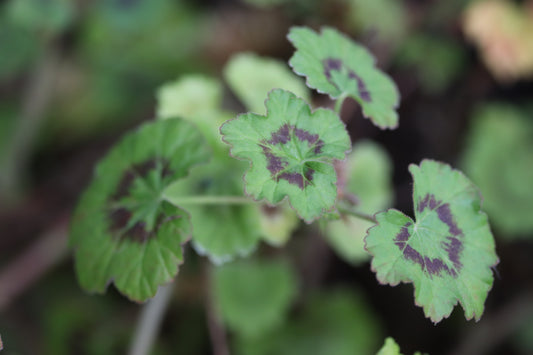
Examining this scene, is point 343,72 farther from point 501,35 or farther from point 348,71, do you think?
point 501,35

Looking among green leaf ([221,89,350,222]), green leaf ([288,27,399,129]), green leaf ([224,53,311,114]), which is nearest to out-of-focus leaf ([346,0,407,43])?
green leaf ([224,53,311,114])

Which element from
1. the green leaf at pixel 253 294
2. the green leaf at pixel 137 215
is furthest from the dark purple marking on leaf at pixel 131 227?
the green leaf at pixel 253 294

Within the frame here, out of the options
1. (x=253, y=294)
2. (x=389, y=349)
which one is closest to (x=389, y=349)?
(x=389, y=349)

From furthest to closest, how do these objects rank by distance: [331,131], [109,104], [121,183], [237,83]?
[109,104] → [237,83] → [121,183] → [331,131]

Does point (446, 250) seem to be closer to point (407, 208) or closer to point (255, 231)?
point (255, 231)

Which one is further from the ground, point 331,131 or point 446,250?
point 331,131

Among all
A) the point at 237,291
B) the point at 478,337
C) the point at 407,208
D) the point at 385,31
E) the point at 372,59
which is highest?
the point at 372,59

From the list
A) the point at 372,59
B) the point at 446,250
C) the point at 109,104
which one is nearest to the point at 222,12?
the point at 109,104
